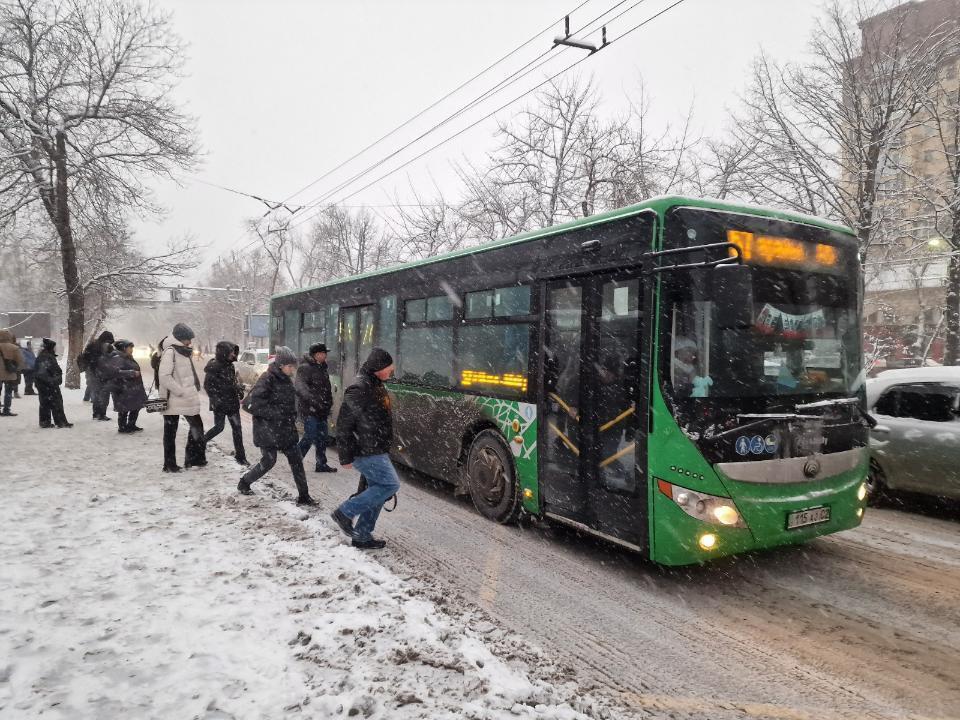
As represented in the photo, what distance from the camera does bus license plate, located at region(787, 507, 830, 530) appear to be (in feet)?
15.8

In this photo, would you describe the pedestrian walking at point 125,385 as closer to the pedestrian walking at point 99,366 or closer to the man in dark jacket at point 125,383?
the man in dark jacket at point 125,383

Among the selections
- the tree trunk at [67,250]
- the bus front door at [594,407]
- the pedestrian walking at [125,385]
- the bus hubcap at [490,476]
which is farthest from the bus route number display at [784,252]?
the tree trunk at [67,250]

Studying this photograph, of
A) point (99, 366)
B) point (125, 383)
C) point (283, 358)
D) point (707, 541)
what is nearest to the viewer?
point (707, 541)

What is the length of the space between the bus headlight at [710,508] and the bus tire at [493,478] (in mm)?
2023

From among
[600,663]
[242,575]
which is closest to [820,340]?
[600,663]

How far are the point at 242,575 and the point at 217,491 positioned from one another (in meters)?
3.05

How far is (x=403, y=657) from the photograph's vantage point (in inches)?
140

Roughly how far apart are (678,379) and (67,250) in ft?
71.3

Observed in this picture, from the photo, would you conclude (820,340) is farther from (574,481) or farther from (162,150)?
(162,150)

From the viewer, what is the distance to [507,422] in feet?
20.8

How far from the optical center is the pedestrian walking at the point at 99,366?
41.4 ft

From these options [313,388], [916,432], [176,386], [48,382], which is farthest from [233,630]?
[48,382]

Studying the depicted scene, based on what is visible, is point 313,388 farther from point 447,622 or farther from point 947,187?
point 947,187

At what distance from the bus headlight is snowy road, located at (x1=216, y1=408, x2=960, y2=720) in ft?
2.08
